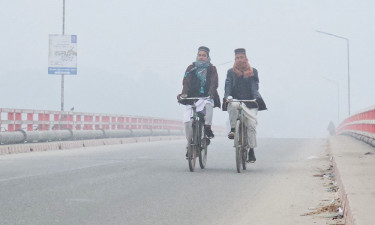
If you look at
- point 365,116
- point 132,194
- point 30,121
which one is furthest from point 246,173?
point 30,121

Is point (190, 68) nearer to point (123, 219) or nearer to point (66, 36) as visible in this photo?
point (123, 219)

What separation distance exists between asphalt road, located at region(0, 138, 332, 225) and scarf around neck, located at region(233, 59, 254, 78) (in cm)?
179

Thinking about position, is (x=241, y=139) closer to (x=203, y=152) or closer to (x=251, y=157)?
(x=251, y=157)

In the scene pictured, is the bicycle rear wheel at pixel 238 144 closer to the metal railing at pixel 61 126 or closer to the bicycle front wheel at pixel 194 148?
the bicycle front wheel at pixel 194 148

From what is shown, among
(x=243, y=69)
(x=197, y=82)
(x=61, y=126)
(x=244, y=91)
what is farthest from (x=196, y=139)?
(x=61, y=126)

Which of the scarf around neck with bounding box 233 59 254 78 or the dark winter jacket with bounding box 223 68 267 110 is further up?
the scarf around neck with bounding box 233 59 254 78

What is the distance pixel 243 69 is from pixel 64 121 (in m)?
16.0

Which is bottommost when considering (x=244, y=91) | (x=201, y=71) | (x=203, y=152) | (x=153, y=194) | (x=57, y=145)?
(x=153, y=194)

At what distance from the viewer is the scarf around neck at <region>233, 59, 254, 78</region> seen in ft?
41.1

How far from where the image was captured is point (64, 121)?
90.2 ft

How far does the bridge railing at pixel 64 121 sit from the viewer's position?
2261 centimetres

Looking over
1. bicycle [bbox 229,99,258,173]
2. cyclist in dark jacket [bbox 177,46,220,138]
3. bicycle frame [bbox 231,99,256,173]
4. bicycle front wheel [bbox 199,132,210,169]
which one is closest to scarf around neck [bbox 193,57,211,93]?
cyclist in dark jacket [bbox 177,46,220,138]

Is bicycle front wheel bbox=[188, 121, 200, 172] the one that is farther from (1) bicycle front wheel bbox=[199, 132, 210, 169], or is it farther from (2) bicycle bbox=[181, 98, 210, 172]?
(1) bicycle front wheel bbox=[199, 132, 210, 169]

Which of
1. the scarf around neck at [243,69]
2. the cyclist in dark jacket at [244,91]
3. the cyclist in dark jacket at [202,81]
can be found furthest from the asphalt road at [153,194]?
the scarf around neck at [243,69]
